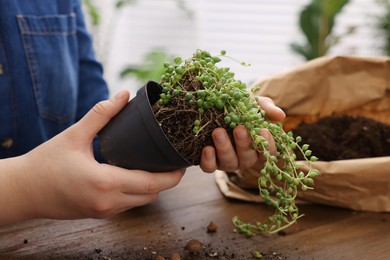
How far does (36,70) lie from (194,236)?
1.99ft

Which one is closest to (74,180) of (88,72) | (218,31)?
(88,72)

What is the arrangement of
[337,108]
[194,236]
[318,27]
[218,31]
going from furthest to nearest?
[218,31], [318,27], [337,108], [194,236]

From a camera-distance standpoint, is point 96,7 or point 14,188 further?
point 96,7

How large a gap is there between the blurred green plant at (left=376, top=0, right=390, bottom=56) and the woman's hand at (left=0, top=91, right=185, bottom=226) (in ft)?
7.19

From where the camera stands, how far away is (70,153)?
2.47 feet

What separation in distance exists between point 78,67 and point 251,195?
0.62 metres

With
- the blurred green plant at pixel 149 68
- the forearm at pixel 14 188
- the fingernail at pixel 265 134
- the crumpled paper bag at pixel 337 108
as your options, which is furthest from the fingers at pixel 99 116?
the blurred green plant at pixel 149 68

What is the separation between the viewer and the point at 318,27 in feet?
8.57

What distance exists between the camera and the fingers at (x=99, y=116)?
76cm

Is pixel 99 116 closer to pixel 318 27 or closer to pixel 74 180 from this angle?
pixel 74 180

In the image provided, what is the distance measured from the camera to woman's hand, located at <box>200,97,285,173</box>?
2.48 ft

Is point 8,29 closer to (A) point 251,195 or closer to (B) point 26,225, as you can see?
(B) point 26,225

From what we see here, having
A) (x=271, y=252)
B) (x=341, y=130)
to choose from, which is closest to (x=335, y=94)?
(x=341, y=130)

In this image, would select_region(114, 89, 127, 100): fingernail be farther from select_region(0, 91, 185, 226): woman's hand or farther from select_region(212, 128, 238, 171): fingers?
select_region(212, 128, 238, 171): fingers
